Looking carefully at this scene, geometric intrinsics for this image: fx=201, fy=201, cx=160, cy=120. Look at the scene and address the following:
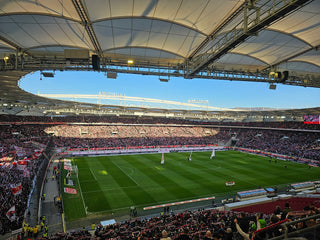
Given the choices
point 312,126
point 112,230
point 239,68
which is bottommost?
point 112,230

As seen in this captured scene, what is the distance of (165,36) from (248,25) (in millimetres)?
4676

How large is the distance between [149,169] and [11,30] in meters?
24.3

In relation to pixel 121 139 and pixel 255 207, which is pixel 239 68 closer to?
pixel 255 207

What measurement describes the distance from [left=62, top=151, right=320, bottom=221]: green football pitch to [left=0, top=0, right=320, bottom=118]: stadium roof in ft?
39.4

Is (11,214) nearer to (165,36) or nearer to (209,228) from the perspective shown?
(209,228)

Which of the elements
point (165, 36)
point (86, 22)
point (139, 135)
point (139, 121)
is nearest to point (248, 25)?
point (165, 36)

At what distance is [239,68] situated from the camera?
17297mm

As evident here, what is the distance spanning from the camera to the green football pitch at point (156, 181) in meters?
18.8

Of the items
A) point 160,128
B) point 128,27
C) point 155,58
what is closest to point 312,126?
point 160,128

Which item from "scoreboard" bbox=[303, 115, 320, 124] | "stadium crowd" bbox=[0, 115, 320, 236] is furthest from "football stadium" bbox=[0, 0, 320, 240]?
"scoreboard" bbox=[303, 115, 320, 124]

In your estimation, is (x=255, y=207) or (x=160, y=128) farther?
(x=160, y=128)

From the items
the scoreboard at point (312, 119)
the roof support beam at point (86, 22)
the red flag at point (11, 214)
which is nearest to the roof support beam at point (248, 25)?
the roof support beam at point (86, 22)

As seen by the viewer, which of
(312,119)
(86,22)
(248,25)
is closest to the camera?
(86,22)

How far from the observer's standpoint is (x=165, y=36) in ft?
40.5
